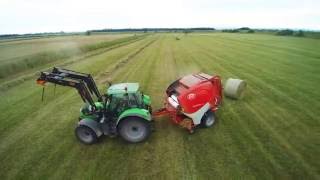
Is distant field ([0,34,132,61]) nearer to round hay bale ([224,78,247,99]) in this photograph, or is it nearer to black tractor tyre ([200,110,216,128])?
round hay bale ([224,78,247,99])

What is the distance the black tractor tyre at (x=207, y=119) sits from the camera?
37.1ft

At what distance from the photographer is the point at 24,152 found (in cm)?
1012

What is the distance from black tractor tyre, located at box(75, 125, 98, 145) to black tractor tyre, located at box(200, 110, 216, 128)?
3.96 m

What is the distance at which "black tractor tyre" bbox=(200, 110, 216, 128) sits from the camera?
37.1ft

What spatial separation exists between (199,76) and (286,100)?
543cm

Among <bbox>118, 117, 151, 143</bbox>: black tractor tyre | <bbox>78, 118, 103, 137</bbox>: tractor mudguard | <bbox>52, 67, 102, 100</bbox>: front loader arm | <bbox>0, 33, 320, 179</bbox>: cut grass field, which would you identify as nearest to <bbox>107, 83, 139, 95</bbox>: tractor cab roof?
<bbox>52, 67, 102, 100</bbox>: front loader arm

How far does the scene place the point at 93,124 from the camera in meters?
10.1

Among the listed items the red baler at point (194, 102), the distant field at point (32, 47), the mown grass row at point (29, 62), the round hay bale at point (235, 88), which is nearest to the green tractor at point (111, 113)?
the red baler at point (194, 102)

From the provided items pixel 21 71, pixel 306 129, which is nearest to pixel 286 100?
pixel 306 129

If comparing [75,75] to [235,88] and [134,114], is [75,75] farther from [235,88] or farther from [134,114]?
[235,88]

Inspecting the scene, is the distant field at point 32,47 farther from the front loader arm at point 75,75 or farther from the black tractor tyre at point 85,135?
the black tractor tyre at point 85,135

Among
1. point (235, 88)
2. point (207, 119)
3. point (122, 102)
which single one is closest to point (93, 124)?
point (122, 102)

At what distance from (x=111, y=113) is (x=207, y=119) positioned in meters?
3.61

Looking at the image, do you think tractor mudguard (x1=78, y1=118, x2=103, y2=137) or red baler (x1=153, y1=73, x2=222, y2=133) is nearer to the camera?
tractor mudguard (x1=78, y1=118, x2=103, y2=137)
